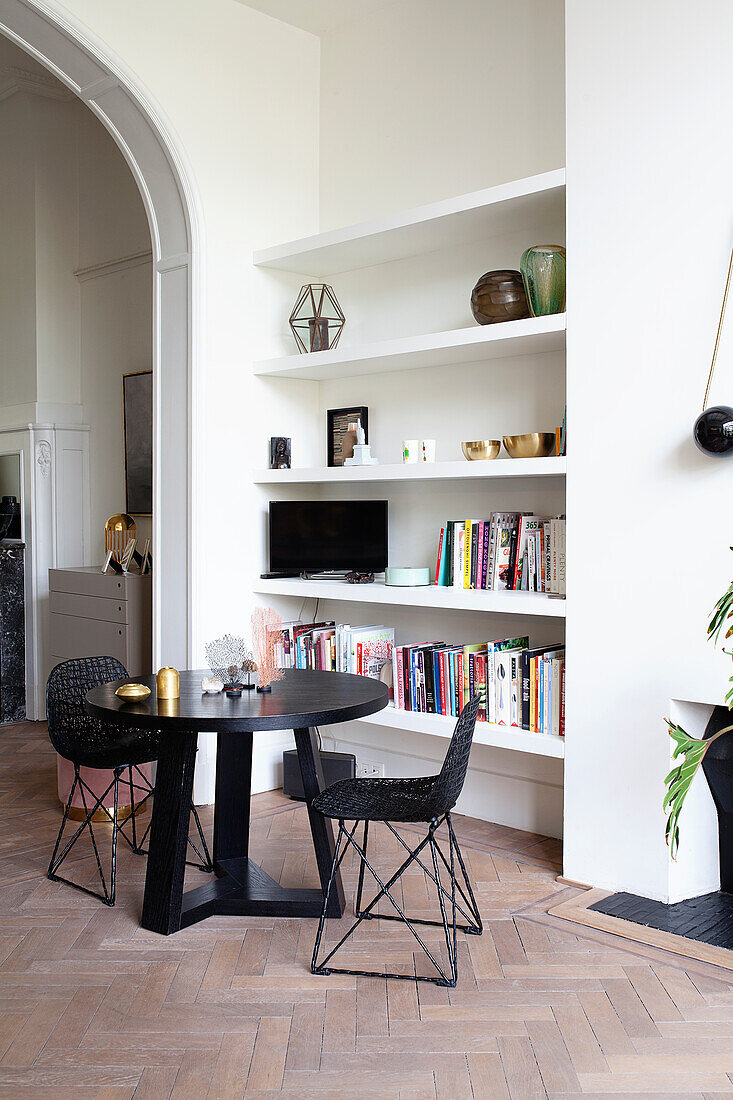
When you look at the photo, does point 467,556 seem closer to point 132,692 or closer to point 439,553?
point 439,553

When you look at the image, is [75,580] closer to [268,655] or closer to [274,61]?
[268,655]

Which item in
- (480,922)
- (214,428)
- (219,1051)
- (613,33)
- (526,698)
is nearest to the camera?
(219,1051)

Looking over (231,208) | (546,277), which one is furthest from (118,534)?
(546,277)

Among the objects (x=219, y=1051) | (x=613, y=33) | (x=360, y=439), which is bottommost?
(x=219, y=1051)

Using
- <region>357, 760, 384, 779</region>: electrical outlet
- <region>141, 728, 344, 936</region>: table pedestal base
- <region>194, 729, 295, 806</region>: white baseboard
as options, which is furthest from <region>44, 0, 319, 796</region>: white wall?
<region>141, 728, 344, 936</region>: table pedestal base

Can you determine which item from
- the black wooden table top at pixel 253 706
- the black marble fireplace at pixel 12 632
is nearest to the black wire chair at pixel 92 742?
the black wooden table top at pixel 253 706

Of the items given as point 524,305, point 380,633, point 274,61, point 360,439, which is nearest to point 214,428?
point 360,439

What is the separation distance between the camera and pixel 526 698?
403 centimetres

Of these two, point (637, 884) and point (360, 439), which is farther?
point (360, 439)

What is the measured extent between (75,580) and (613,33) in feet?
13.6

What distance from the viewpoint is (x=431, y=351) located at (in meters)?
4.28

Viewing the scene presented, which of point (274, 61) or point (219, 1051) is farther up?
point (274, 61)

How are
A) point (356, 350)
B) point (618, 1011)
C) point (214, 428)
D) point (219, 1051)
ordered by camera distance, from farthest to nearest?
point (214, 428) → point (356, 350) → point (618, 1011) → point (219, 1051)

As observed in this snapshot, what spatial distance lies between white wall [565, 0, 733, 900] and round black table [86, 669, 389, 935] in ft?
3.01
